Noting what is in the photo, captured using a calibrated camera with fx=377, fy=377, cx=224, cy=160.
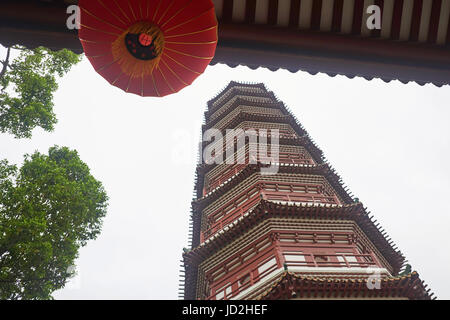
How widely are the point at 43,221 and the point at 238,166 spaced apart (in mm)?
8525

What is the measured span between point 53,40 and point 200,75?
1.13 metres

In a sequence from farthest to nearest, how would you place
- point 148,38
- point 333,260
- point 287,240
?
point 287,240
point 333,260
point 148,38

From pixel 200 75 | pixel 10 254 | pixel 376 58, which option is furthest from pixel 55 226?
pixel 376 58

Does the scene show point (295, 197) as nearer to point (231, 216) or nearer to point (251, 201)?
point (251, 201)

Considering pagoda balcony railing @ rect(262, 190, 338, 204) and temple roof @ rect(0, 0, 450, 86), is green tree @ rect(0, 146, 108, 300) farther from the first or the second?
temple roof @ rect(0, 0, 450, 86)

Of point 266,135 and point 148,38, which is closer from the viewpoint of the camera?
point 148,38

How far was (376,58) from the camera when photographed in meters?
3.04

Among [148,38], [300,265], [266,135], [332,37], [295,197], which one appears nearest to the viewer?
[148,38]

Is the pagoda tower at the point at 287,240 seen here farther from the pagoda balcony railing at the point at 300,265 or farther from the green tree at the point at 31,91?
the green tree at the point at 31,91

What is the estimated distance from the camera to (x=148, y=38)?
8.89ft

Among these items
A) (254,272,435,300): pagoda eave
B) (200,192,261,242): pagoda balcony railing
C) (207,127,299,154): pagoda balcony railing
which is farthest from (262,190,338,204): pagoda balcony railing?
(207,127,299,154): pagoda balcony railing

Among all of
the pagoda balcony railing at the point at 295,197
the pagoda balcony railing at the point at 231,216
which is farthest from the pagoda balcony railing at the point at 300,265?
the pagoda balcony railing at the point at 295,197

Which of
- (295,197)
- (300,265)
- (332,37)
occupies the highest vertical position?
(295,197)

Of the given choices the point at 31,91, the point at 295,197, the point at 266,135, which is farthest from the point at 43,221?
the point at 266,135
